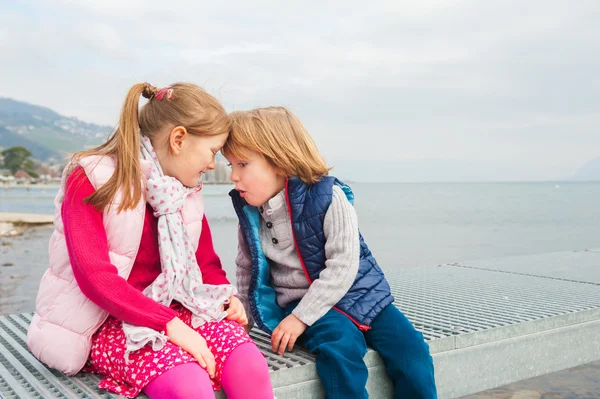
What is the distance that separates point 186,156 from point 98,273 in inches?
22.2

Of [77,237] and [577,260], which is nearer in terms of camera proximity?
[77,237]

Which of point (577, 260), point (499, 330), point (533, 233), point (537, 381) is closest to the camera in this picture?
point (499, 330)

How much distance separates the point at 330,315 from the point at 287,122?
2.73 feet

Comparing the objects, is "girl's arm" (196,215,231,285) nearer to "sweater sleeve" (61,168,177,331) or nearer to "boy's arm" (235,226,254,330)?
"boy's arm" (235,226,254,330)

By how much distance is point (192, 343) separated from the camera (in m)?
1.88

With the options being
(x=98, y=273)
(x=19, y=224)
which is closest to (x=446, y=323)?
(x=98, y=273)

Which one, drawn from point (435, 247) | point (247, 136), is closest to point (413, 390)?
point (247, 136)

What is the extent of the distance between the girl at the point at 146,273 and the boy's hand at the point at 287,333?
172 mm

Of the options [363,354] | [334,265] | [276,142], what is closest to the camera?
[363,354]

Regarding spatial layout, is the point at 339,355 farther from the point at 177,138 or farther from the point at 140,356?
the point at 177,138

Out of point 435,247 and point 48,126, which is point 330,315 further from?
point 48,126

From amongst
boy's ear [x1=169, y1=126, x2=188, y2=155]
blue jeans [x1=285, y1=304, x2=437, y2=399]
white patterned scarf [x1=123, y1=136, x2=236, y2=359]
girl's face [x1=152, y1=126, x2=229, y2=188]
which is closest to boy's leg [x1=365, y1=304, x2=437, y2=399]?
blue jeans [x1=285, y1=304, x2=437, y2=399]

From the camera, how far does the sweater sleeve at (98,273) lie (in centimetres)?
184

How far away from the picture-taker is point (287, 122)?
247cm
